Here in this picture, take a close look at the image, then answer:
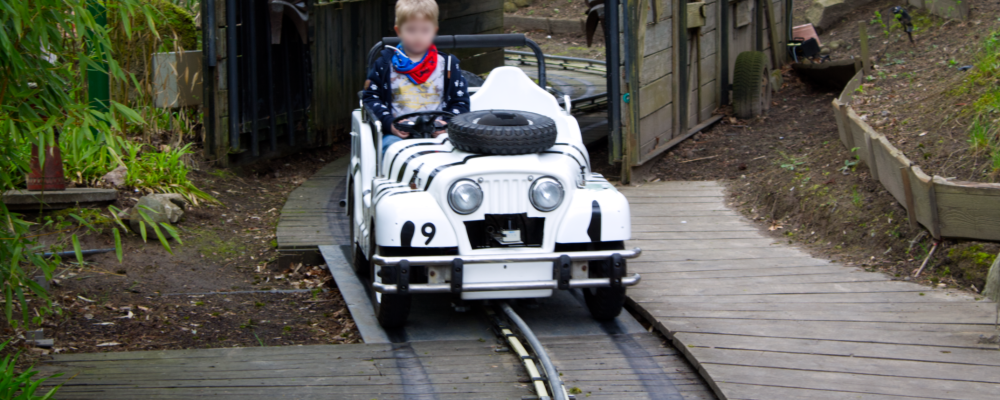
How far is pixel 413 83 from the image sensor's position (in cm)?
554

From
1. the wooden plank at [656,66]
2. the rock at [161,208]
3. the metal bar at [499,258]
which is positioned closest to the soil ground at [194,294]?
the rock at [161,208]

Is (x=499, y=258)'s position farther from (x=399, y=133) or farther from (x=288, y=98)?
(x=288, y=98)

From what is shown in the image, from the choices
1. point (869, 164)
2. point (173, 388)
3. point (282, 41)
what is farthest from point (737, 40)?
point (173, 388)

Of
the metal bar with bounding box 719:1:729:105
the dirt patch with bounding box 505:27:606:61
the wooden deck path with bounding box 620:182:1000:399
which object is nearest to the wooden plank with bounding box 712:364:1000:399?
the wooden deck path with bounding box 620:182:1000:399

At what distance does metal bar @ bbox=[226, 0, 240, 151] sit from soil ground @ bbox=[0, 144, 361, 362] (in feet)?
3.27

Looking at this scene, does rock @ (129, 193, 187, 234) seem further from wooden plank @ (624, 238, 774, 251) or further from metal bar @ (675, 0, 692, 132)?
metal bar @ (675, 0, 692, 132)

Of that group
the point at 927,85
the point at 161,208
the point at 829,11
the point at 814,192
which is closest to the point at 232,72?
the point at 161,208

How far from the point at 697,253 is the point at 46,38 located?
4.31m

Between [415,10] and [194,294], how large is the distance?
2253 mm

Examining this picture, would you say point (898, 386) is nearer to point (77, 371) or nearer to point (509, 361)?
point (509, 361)

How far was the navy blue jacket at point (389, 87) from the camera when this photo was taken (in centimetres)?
545

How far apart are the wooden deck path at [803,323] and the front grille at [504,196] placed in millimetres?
1040

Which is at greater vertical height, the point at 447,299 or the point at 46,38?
the point at 46,38

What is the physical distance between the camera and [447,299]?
5.38 meters
